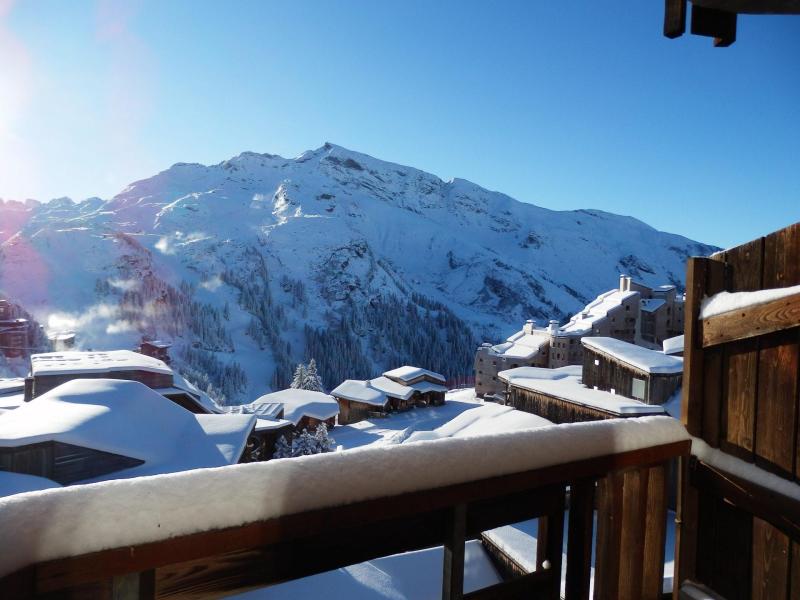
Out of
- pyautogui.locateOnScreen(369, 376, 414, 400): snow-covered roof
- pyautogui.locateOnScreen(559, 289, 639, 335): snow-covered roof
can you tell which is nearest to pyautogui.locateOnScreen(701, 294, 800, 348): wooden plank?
pyautogui.locateOnScreen(369, 376, 414, 400): snow-covered roof

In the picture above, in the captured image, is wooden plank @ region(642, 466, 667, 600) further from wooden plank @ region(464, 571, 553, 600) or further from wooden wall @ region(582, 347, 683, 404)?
wooden wall @ region(582, 347, 683, 404)

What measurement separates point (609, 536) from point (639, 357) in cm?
1588

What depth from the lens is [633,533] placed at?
7.05ft

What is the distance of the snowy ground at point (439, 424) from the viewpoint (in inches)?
677

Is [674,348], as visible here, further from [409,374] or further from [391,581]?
[409,374]

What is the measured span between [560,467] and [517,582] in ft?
1.68

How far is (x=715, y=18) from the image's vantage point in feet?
8.61

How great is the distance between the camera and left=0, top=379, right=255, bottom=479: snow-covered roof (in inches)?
462

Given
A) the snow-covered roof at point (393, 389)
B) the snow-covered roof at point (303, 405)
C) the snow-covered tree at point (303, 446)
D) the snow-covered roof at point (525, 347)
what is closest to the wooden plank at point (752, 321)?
the snow-covered tree at point (303, 446)

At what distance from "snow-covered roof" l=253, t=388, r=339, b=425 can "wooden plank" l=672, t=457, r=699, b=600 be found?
96.1ft

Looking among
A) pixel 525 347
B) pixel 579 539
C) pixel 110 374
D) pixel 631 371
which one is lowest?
pixel 525 347

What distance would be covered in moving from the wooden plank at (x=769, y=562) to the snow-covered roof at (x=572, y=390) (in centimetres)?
1280

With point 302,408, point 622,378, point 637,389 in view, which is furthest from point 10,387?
point 637,389

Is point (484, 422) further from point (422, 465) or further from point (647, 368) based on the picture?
point (422, 465)
